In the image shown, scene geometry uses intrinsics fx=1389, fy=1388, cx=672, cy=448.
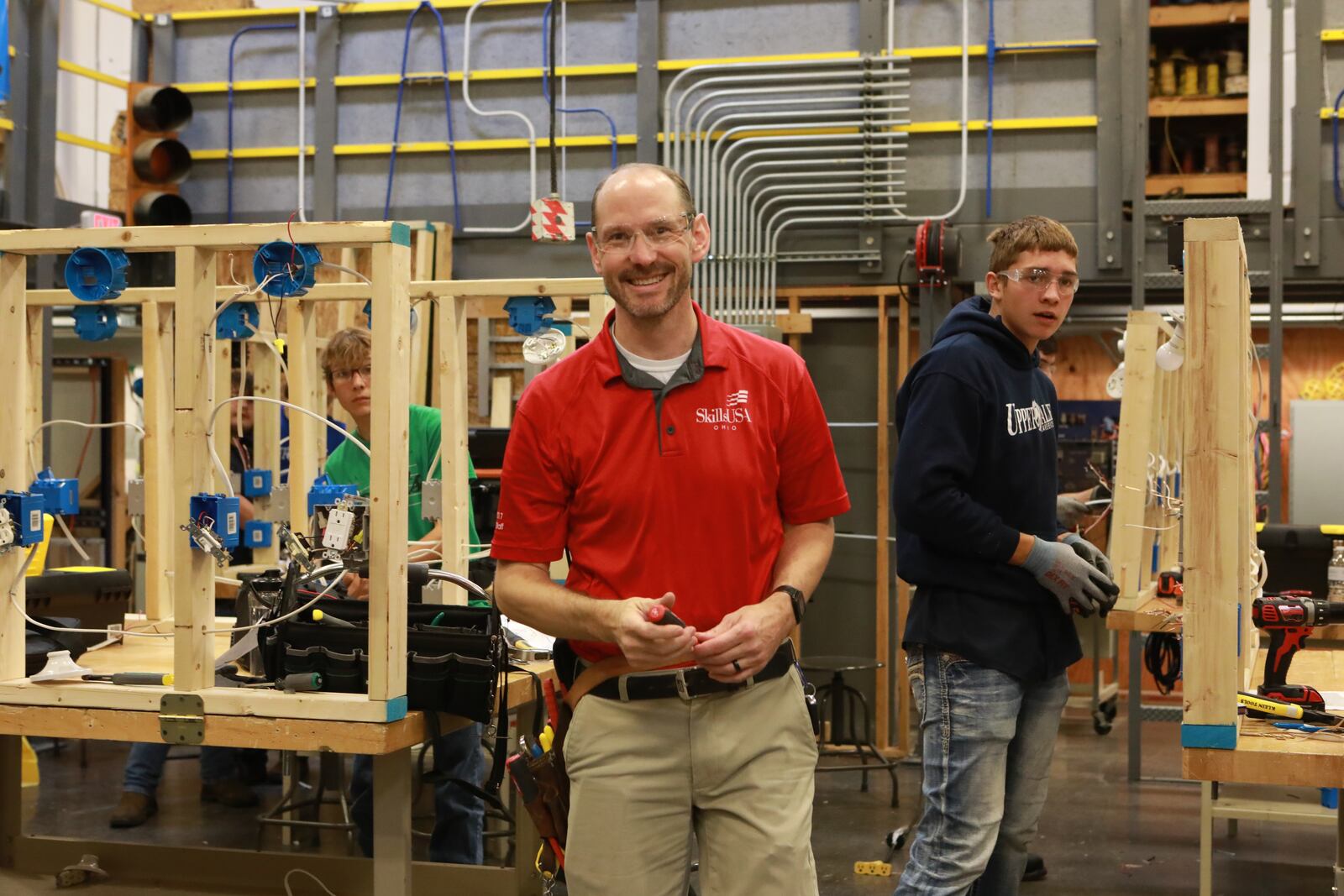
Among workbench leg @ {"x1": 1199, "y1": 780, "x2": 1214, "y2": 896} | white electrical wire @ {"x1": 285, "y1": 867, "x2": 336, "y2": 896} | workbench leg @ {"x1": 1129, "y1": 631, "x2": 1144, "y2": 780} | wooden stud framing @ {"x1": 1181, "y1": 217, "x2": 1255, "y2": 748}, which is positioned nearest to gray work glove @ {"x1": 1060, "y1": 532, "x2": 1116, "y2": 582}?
wooden stud framing @ {"x1": 1181, "y1": 217, "x2": 1255, "y2": 748}

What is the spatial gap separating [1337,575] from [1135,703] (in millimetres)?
1860

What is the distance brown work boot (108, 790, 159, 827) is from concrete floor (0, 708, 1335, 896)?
0.05 metres

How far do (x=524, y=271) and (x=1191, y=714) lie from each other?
5.64 meters

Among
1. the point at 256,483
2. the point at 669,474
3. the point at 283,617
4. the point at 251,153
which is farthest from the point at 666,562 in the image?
the point at 251,153

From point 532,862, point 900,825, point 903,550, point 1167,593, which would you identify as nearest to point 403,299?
point 903,550

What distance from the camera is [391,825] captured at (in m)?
3.03

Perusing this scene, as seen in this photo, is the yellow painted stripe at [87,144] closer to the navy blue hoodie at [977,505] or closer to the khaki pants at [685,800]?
the navy blue hoodie at [977,505]

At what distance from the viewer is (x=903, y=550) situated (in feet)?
9.37

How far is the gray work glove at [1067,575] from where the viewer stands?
2.71 m

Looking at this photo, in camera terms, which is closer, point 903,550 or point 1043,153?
point 903,550

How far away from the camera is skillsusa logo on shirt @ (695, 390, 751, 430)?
2113 mm

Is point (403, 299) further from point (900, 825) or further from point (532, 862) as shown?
point (900, 825)

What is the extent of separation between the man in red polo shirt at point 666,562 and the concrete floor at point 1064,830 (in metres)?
2.39

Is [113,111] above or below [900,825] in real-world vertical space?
above
